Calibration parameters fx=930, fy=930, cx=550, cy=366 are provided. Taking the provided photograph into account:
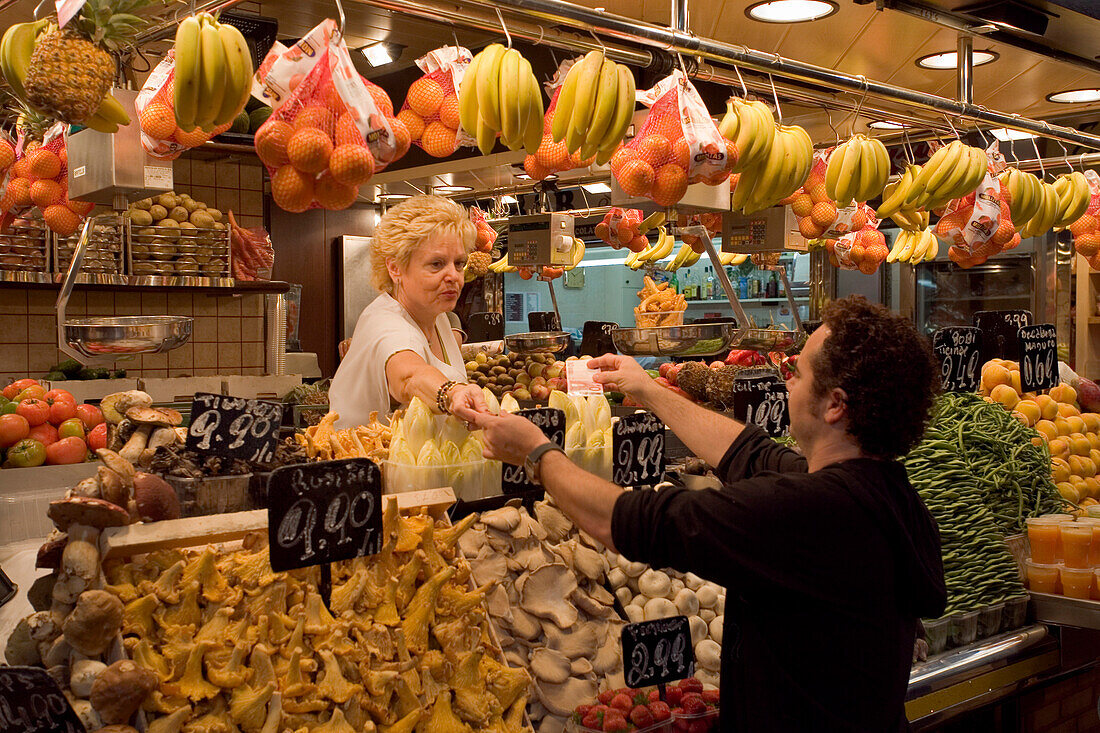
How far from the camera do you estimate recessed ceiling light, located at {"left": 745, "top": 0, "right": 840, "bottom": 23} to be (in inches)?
149

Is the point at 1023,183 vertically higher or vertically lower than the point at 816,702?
higher

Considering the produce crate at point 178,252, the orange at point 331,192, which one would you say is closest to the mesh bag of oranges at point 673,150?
the orange at point 331,192

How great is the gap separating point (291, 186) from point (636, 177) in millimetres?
1048

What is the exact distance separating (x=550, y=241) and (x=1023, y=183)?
238 cm

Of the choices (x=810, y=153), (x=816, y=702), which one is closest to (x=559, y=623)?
(x=816, y=702)

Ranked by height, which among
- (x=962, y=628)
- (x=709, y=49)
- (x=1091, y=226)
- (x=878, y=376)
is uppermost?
(x=709, y=49)

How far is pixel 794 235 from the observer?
4.44 metres

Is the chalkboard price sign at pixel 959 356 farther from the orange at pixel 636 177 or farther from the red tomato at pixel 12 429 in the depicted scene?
the red tomato at pixel 12 429

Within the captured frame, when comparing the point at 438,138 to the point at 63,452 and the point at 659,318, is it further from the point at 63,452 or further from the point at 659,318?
the point at 659,318

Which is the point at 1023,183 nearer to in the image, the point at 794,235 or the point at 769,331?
the point at 794,235

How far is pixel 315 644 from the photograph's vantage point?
177 centimetres

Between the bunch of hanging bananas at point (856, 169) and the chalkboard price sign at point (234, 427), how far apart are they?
8.34 feet

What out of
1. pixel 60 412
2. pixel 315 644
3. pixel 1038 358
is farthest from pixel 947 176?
pixel 60 412

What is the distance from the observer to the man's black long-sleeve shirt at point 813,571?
5.15ft
